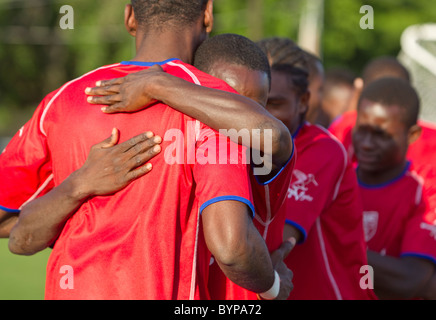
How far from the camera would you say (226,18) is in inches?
1350

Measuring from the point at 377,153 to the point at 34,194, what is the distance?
2.74 meters

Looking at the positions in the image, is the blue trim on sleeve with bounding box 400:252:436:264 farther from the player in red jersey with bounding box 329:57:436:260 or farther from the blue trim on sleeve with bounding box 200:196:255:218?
the blue trim on sleeve with bounding box 200:196:255:218

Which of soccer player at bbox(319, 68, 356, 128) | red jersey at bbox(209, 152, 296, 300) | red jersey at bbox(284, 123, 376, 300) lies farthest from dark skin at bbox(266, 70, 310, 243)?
soccer player at bbox(319, 68, 356, 128)

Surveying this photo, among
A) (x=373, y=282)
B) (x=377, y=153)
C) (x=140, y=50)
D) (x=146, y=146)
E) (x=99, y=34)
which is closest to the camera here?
(x=146, y=146)

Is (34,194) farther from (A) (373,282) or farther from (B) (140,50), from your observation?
(A) (373,282)

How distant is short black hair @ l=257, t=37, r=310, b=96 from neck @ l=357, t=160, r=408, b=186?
1.07 meters

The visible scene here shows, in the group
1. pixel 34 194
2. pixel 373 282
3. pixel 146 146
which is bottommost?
pixel 373 282

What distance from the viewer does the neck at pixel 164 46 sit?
2.65 metres

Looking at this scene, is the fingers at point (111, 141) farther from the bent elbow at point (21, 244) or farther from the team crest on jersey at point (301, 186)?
the team crest on jersey at point (301, 186)

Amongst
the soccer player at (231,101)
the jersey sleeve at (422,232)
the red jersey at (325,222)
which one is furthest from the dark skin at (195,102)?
the jersey sleeve at (422,232)

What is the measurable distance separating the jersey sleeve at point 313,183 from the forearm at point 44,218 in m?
1.35

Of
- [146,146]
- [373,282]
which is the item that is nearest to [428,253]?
[373,282]

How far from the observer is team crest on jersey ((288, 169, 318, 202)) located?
3.56 meters

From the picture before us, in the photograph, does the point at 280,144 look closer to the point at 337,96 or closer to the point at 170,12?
the point at 170,12
